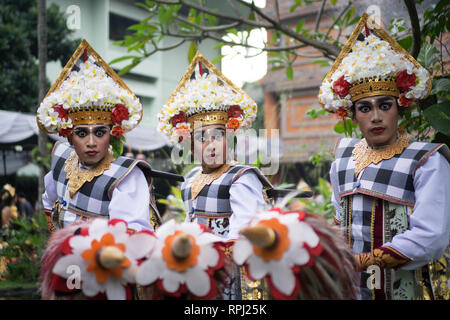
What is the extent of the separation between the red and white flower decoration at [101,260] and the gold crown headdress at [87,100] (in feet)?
4.21

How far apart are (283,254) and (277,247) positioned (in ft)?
0.11

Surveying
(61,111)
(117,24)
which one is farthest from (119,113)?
(117,24)

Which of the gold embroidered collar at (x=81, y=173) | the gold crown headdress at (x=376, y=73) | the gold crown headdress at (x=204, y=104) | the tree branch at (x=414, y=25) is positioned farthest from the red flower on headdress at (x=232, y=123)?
the tree branch at (x=414, y=25)

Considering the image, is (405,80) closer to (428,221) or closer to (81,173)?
(428,221)

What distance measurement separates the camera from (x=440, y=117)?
2676mm

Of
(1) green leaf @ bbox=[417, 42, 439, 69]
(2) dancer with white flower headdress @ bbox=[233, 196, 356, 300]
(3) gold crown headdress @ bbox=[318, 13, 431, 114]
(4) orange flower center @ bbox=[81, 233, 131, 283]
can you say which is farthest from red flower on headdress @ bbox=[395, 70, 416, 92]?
(4) orange flower center @ bbox=[81, 233, 131, 283]

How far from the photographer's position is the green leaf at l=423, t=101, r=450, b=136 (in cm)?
263

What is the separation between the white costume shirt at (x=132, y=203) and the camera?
8.46ft

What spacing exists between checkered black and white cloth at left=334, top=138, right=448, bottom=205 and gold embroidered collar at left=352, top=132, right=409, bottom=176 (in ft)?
0.08

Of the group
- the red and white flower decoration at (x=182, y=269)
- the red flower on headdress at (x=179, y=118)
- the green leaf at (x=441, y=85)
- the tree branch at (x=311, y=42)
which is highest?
the tree branch at (x=311, y=42)

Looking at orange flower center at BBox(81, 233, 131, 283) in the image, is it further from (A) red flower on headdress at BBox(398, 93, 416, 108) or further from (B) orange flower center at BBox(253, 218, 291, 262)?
(A) red flower on headdress at BBox(398, 93, 416, 108)

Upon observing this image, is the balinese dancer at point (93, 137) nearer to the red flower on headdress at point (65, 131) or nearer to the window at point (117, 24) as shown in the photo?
the red flower on headdress at point (65, 131)
